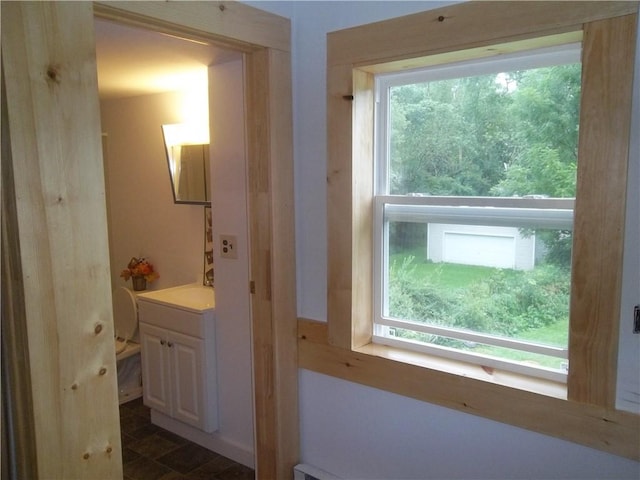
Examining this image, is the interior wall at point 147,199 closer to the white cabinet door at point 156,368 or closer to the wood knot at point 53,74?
the white cabinet door at point 156,368

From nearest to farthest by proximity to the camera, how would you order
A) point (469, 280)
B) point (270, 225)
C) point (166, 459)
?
point (469, 280), point (270, 225), point (166, 459)

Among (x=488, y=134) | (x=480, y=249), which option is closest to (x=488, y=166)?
(x=488, y=134)

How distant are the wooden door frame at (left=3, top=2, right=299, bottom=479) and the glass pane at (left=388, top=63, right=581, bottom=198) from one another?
0.44 metres

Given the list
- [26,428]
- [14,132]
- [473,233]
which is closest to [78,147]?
[14,132]

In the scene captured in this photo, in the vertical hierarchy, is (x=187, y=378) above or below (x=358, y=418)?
below

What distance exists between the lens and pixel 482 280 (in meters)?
1.80

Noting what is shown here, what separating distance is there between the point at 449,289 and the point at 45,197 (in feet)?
4.44

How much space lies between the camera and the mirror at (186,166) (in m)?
3.04

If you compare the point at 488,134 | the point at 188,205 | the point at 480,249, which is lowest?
the point at 480,249

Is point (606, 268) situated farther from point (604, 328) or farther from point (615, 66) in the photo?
point (615, 66)

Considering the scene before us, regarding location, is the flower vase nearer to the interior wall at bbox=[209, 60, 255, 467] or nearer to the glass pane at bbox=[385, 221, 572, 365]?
the interior wall at bbox=[209, 60, 255, 467]

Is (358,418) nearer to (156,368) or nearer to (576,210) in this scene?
(576,210)

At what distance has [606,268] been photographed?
56.4 inches

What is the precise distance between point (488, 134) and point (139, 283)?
274 cm
